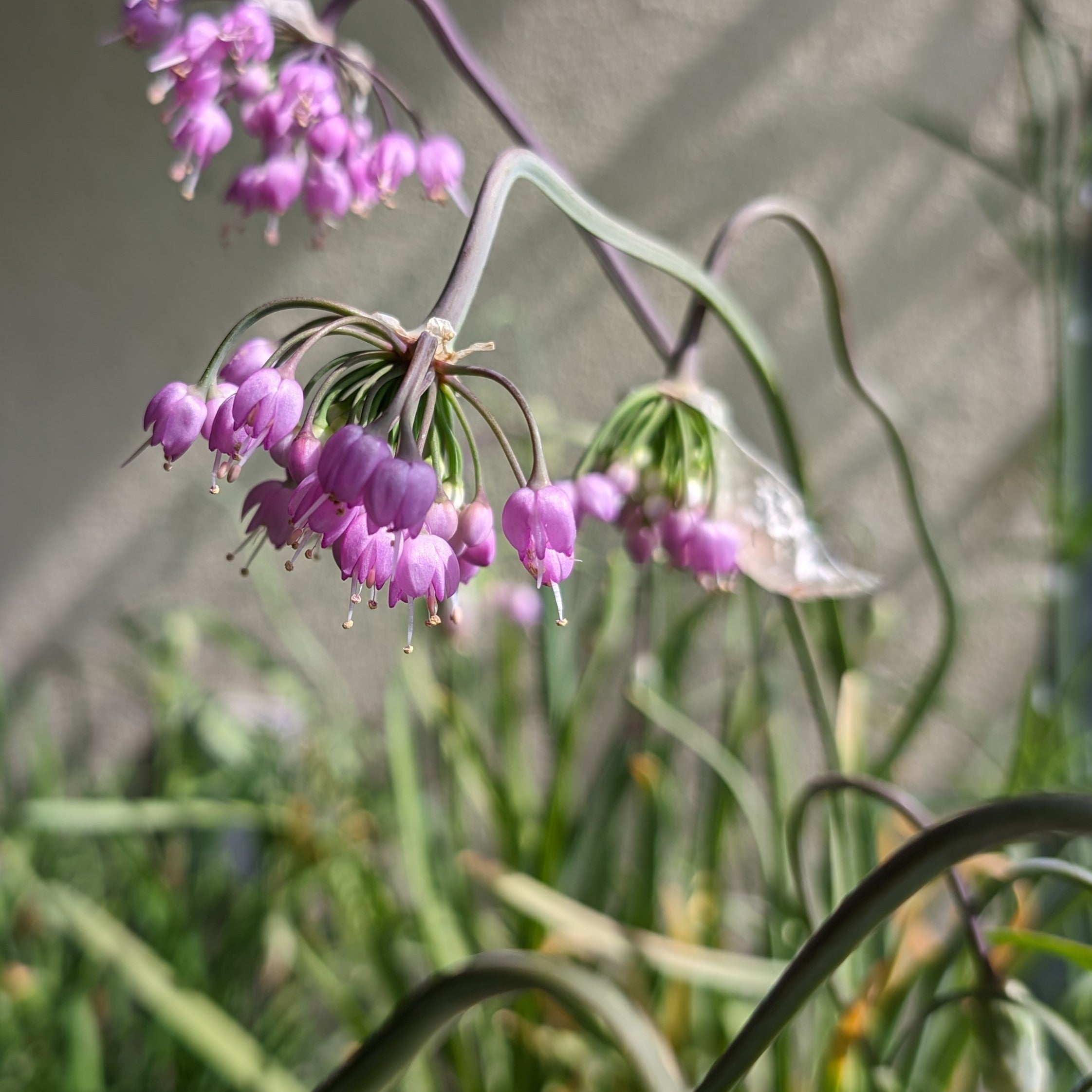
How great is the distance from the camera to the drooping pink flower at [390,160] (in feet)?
1.04

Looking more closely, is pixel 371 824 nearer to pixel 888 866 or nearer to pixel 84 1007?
pixel 84 1007

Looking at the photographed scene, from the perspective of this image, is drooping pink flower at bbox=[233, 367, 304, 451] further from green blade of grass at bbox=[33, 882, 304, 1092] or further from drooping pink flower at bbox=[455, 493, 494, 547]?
green blade of grass at bbox=[33, 882, 304, 1092]

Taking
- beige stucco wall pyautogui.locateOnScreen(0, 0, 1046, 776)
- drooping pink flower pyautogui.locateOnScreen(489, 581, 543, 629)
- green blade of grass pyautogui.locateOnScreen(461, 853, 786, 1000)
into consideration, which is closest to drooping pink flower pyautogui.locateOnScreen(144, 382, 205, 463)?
green blade of grass pyautogui.locateOnScreen(461, 853, 786, 1000)

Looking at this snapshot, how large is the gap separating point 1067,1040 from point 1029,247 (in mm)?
459

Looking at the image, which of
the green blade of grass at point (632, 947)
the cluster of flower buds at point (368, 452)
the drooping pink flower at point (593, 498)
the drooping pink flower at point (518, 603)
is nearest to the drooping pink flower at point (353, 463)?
the cluster of flower buds at point (368, 452)

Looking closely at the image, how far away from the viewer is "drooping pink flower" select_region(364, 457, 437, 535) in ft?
0.59

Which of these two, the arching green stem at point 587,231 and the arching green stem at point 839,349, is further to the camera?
the arching green stem at point 839,349

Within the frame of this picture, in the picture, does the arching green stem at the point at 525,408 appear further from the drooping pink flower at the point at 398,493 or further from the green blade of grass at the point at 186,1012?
the green blade of grass at the point at 186,1012

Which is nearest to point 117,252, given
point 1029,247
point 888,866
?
point 1029,247

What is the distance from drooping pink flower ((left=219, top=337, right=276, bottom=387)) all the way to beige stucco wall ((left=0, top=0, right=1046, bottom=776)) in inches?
24.1

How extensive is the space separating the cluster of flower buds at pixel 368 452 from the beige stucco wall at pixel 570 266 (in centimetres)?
63

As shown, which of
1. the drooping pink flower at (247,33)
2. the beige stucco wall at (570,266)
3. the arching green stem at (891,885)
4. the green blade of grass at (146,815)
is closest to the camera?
the arching green stem at (891,885)

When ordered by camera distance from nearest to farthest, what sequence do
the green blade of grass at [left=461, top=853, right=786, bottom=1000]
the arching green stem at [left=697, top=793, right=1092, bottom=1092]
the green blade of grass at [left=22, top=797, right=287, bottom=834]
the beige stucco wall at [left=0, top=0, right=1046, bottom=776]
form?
the arching green stem at [left=697, top=793, right=1092, bottom=1092] → the green blade of grass at [left=461, top=853, right=786, bottom=1000] → the green blade of grass at [left=22, top=797, right=287, bottom=834] → the beige stucco wall at [left=0, top=0, right=1046, bottom=776]

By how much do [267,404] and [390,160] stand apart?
0.16m
